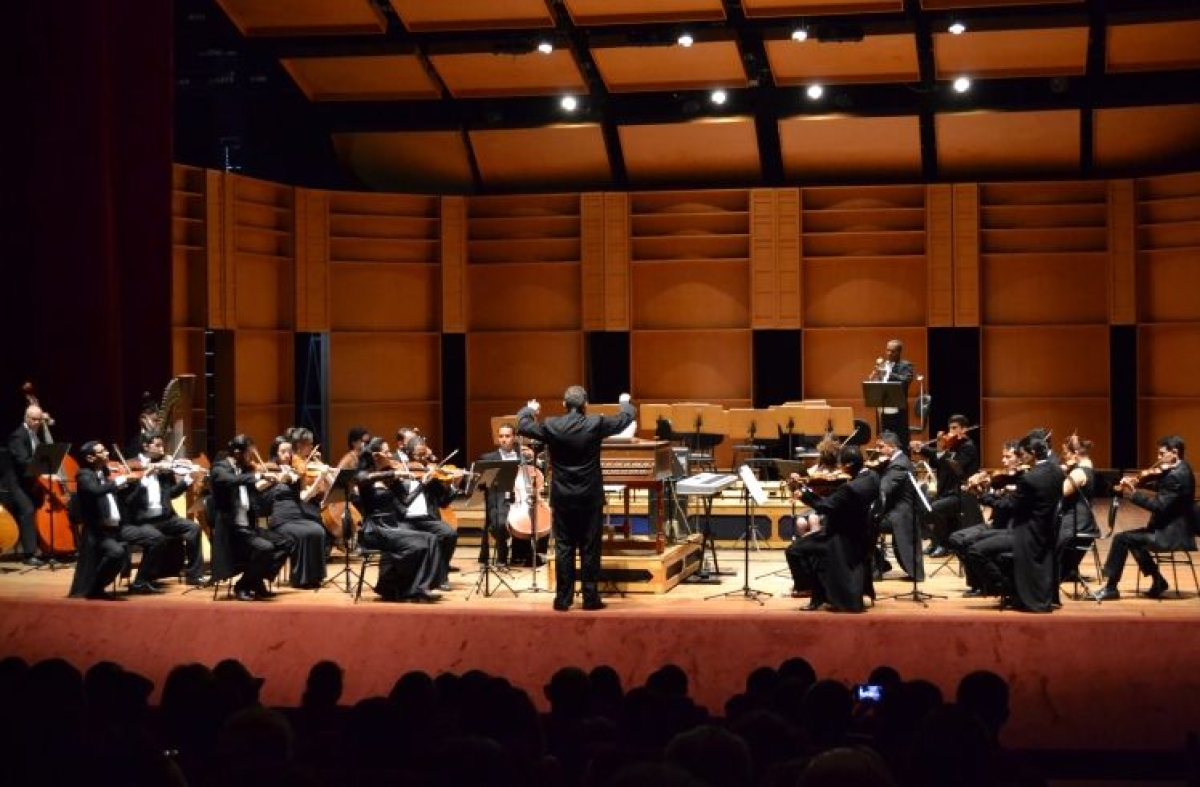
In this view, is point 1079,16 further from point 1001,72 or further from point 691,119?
point 691,119

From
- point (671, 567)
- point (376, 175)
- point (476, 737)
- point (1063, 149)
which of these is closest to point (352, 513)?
point (671, 567)

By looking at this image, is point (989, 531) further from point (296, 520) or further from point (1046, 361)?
point (1046, 361)

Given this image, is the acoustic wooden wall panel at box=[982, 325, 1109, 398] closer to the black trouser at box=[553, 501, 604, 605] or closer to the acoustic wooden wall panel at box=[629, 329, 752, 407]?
the acoustic wooden wall panel at box=[629, 329, 752, 407]

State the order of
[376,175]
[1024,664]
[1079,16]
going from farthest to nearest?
1. [376,175]
2. [1079,16]
3. [1024,664]

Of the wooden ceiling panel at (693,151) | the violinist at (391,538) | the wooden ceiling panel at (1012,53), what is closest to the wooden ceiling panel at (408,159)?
the wooden ceiling panel at (693,151)

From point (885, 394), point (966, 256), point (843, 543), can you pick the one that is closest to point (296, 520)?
point (843, 543)

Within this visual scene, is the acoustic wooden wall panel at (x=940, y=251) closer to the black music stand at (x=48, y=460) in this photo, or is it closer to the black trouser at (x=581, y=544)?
the black trouser at (x=581, y=544)

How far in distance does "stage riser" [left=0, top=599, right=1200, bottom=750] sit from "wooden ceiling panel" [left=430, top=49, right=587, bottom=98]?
26.5ft

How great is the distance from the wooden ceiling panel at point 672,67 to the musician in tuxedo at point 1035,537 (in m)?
7.24

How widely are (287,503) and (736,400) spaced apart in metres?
7.45

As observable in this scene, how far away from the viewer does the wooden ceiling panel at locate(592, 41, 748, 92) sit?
47.8 ft

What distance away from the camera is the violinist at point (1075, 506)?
29.8 ft

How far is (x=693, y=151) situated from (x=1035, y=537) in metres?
8.50

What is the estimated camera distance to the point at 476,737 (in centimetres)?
334
